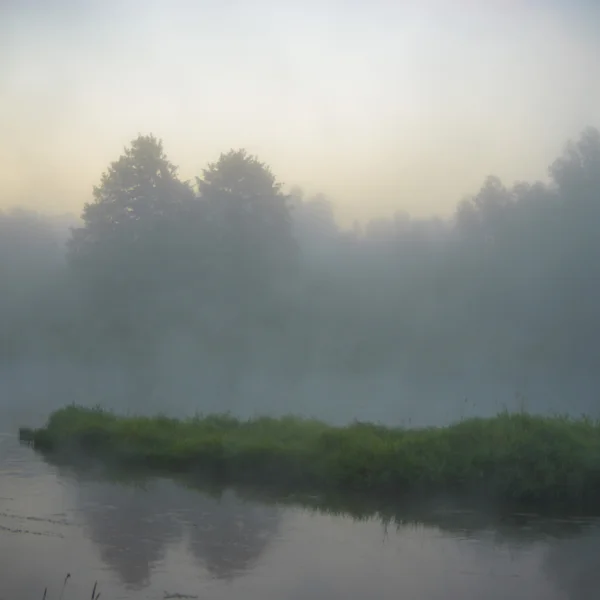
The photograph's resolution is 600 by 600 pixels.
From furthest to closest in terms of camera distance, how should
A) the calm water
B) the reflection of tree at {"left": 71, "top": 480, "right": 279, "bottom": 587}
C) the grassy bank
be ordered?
1. the grassy bank
2. the reflection of tree at {"left": 71, "top": 480, "right": 279, "bottom": 587}
3. the calm water

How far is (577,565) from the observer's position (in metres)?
7.14

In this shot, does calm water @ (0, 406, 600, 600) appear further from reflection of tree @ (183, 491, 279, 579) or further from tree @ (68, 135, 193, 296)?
tree @ (68, 135, 193, 296)

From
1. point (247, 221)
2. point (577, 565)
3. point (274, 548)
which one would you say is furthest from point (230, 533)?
point (247, 221)

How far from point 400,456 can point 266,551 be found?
3.27 meters

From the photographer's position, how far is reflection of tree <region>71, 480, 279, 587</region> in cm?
709

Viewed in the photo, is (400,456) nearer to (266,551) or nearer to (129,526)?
(266,551)

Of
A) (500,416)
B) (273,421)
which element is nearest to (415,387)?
(273,421)

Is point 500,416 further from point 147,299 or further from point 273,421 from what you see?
point 147,299

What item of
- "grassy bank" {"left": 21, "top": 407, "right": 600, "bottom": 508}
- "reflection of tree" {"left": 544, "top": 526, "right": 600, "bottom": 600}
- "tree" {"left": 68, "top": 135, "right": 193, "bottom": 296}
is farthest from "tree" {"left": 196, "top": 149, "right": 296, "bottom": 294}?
"reflection of tree" {"left": 544, "top": 526, "right": 600, "bottom": 600}

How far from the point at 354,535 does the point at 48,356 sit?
19.1 metres

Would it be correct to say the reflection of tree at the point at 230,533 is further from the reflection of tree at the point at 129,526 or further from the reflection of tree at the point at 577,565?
the reflection of tree at the point at 577,565

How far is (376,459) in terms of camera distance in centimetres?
1038

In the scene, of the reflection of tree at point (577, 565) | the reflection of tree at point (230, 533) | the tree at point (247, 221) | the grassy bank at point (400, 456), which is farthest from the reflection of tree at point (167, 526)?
the tree at point (247, 221)

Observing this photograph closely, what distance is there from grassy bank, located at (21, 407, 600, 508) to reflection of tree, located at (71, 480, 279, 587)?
1.11 metres
